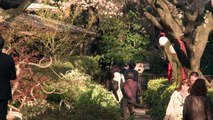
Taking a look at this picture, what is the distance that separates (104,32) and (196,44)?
18.9m

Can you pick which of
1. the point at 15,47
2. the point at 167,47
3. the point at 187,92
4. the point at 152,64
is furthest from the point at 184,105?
the point at 152,64

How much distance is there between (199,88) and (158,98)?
1050 centimetres

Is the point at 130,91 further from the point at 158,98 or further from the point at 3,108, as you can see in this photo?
the point at 3,108

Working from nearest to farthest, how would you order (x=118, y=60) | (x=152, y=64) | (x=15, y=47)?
(x=15, y=47) < (x=118, y=60) < (x=152, y=64)

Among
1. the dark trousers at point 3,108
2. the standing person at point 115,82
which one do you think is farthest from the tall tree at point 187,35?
the dark trousers at point 3,108

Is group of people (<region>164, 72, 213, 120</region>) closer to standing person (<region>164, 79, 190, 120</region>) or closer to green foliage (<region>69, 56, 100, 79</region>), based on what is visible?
standing person (<region>164, 79, 190, 120</region>)

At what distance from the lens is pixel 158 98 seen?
20.0 metres

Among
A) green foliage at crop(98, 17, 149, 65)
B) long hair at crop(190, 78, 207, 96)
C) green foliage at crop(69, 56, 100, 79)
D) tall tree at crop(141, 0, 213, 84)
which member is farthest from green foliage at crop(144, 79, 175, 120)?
green foliage at crop(98, 17, 149, 65)

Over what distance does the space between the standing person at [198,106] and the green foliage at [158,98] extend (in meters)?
7.47

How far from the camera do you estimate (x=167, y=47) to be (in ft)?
66.9

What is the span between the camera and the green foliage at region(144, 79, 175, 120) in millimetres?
17594

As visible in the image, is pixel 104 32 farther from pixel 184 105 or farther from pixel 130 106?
pixel 184 105

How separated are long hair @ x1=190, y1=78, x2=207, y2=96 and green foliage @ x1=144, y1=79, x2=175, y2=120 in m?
7.66

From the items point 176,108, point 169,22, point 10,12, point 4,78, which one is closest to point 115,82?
point 169,22
